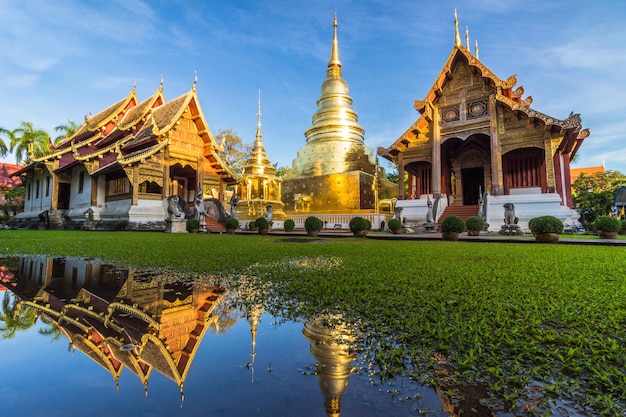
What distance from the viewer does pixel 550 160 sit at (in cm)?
1262

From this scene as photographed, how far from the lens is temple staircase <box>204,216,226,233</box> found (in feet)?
49.8

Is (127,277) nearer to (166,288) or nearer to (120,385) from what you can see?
(166,288)

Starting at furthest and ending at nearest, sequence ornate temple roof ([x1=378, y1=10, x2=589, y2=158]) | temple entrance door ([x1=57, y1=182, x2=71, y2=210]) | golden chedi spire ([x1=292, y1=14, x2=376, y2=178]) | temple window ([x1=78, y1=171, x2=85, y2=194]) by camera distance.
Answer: golden chedi spire ([x1=292, y1=14, x2=376, y2=178]), temple entrance door ([x1=57, y1=182, x2=71, y2=210]), temple window ([x1=78, y1=171, x2=85, y2=194]), ornate temple roof ([x1=378, y1=10, x2=589, y2=158])

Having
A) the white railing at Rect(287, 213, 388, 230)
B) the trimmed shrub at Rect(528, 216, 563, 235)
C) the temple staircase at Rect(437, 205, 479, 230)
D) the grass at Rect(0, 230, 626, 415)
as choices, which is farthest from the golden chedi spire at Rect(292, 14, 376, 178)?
the grass at Rect(0, 230, 626, 415)

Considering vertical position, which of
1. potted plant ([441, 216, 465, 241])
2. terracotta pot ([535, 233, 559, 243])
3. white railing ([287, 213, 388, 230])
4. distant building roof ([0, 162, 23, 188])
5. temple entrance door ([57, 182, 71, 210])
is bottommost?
terracotta pot ([535, 233, 559, 243])

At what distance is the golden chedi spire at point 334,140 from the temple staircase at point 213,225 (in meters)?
6.60

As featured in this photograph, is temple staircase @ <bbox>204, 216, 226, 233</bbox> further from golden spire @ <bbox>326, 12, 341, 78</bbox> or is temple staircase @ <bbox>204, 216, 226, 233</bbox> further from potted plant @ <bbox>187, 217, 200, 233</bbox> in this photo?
golden spire @ <bbox>326, 12, 341, 78</bbox>

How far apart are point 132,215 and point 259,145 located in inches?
424

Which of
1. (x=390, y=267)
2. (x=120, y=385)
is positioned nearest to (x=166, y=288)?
(x=120, y=385)

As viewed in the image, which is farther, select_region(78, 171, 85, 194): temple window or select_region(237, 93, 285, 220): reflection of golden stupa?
select_region(237, 93, 285, 220): reflection of golden stupa

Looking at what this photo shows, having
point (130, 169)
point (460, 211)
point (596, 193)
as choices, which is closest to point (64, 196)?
point (130, 169)

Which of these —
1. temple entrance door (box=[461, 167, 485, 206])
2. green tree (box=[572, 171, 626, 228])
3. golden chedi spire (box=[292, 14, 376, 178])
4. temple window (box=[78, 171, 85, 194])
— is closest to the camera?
temple entrance door (box=[461, 167, 485, 206])

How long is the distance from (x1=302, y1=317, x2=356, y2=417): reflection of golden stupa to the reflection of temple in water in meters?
0.54

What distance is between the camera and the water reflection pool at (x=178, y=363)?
1063mm
